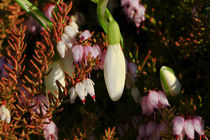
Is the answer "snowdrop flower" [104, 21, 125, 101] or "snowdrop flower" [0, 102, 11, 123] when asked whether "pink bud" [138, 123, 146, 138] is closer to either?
"snowdrop flower" [104, 21, 125, 101]

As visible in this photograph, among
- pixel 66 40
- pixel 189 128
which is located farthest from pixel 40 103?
pixel 189 128

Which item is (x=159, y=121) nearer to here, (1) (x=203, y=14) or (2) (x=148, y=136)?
(2) (x=148, y=136)

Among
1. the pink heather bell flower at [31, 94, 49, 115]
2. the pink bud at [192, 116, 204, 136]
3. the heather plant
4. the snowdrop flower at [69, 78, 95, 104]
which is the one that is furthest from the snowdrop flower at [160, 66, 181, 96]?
the pink heather bell flower at [31, 94, 49, 115]

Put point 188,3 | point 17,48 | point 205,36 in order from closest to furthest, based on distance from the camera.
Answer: point 17,48 → point 205,36 → point 188,3

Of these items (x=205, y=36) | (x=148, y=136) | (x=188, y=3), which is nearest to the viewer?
(x=148, y=136)

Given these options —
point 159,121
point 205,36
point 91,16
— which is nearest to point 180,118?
point 159,121

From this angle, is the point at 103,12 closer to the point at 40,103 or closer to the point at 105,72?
the point at 105,72
